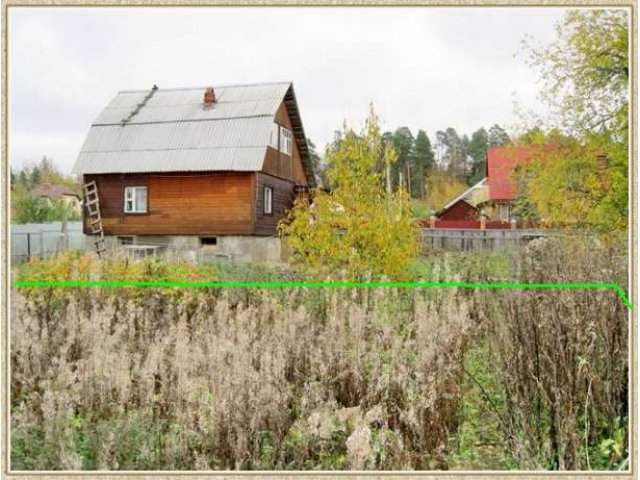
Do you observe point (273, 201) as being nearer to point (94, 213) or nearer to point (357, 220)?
point (94, 213)

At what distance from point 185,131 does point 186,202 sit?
1.87 metres

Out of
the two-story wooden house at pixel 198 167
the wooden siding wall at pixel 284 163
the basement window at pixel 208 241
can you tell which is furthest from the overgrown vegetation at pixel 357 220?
the basement window at pixel 208 241

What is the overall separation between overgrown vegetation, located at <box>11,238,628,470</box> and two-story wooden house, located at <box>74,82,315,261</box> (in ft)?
7.20

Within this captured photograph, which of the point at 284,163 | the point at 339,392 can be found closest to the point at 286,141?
the point at 284,163

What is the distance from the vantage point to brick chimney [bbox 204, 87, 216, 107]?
4.86m

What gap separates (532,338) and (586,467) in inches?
24.5

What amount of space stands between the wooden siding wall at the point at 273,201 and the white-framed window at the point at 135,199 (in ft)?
5.03

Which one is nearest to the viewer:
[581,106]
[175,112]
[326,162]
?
[581,106]

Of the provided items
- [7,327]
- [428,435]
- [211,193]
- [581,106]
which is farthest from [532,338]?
[211,193]

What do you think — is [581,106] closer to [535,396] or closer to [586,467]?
[535,396]

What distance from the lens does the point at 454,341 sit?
323 cm

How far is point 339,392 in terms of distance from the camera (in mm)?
3059

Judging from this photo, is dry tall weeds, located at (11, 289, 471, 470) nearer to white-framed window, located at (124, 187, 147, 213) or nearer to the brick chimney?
the brick chimney

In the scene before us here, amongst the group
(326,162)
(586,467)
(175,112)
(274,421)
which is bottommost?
(586,467)
